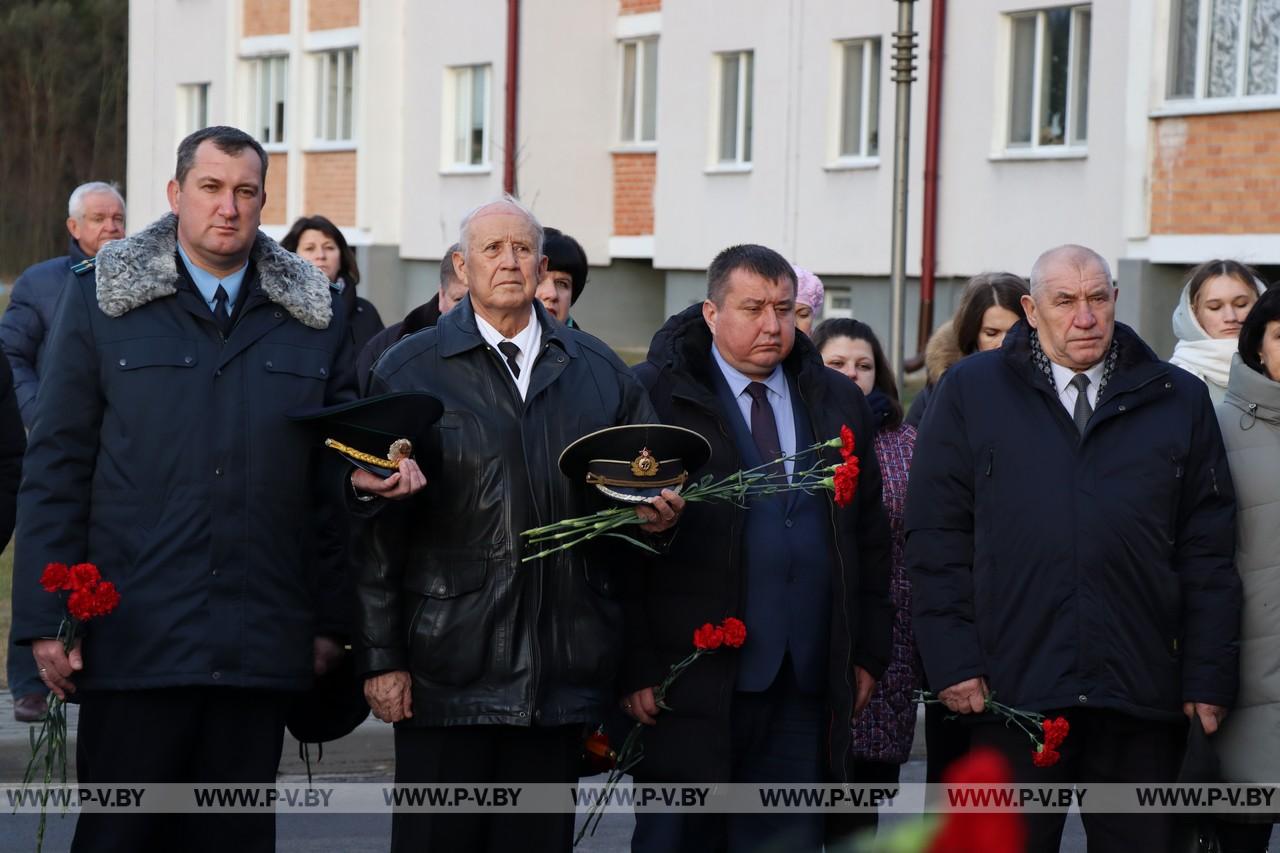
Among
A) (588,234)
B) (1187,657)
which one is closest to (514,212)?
(1187,657)

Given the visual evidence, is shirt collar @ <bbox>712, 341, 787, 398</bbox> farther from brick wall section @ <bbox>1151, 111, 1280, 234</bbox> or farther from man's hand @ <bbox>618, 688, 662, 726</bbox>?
brick wall section @ <bbox>1151, 111, 1280, 234</bbox>

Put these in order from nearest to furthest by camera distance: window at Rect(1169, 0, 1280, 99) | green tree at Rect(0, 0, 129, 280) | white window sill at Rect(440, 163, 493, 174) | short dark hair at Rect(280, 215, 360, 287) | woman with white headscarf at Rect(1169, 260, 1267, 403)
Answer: woman with white headscarf at Rect(1169, 260, 1267, 403), short dark hair at Rect(280, 215, 360, 287), window at Rect(1169, 0, 1280, 99), white window sill at Rect(440, 163, 493, 174), green tree at Rect(0, 0, 129, 280)

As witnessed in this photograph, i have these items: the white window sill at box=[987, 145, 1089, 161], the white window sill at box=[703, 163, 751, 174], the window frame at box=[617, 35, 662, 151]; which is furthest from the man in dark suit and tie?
the window frame at box=[617, 35, 662, 151]

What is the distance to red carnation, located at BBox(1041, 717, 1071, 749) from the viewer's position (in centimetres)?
491

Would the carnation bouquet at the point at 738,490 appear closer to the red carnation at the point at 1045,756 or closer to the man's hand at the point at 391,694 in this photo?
the man's hand at the point at 391,694

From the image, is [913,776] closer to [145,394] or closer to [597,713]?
[597,713]

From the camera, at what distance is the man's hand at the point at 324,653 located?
16.4 feet

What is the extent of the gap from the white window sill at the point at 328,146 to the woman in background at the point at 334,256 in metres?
22.3

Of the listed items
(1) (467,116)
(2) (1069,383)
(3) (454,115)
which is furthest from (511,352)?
(3) (454,115)

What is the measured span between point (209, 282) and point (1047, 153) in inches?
649

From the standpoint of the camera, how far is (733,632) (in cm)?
505

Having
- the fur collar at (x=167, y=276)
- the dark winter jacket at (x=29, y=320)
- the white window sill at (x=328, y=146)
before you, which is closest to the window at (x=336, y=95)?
the white window sill at (x=328, y=146)

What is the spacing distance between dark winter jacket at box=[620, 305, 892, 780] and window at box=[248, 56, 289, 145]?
2878 centimetres

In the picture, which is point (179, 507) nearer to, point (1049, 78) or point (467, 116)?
point (1049, 78)
